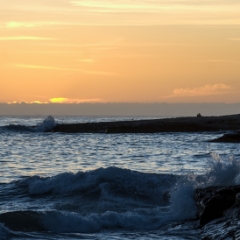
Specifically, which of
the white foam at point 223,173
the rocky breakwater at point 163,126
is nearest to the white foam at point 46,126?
the rocky breakwater at point 163,126

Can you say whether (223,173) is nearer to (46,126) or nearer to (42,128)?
(42,128)

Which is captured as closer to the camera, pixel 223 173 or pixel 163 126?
pixel 223 173

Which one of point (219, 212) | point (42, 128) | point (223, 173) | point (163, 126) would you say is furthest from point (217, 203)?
point (42, 128)

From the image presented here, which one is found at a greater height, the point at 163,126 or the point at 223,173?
the point at 163,126

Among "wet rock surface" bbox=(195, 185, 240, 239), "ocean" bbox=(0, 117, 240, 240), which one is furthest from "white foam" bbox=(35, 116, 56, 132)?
"wet rock surface" bbox=(195, 185, 240, 239)

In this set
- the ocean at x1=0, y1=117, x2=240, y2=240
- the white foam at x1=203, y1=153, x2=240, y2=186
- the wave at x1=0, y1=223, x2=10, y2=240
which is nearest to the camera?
the wave at x1=0, y1=223, x2=10, y2=240

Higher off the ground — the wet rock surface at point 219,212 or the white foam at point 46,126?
the white foam at point 46,126

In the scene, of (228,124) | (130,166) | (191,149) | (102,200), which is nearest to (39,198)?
(102,200)

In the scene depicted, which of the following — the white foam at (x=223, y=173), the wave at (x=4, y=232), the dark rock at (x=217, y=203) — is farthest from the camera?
the white foam at (x=223, y=173)

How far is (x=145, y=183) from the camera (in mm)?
21141

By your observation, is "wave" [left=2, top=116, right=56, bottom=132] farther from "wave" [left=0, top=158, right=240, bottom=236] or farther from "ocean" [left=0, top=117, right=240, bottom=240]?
"wave" [left=0, top=158, right=240, bottom=236]

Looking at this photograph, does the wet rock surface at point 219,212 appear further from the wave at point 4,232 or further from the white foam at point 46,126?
the white foam at point 46,126

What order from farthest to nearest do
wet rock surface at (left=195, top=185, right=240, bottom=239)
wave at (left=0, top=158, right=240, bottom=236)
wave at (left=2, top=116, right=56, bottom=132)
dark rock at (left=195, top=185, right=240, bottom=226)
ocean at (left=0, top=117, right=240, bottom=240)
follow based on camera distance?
wave at (left=2, top=116, right=56, bottom=132) < wave at (left=0, top=158, right=240, bottom=236) < ocean at (left=0, top=117, right=240, bottom=240) < dark rock at (left=195, top=185, right=240, bottom=226) < wet rock surface at (left=195, top=185, right=240, bottom=239)

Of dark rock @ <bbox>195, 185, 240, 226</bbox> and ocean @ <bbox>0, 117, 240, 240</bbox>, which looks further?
ocean @ <bbox>0, 117, 240, 240</bbox>
